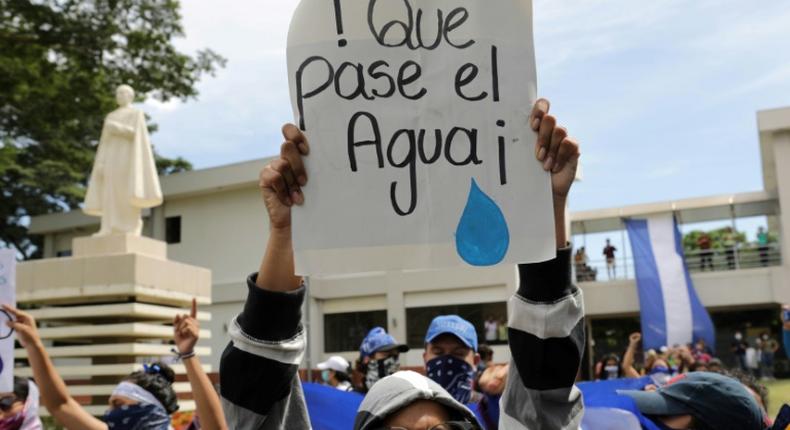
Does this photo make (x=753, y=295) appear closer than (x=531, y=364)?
No

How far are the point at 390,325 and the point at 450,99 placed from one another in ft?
76.4

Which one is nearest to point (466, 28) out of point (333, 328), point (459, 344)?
point (459, 344)

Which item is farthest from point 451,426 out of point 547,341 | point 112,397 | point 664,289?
point 664,289

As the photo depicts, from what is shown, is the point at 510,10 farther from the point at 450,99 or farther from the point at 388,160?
the point at 388,160

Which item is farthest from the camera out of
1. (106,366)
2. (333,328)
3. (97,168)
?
(333,328)

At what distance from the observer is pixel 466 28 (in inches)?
71.1

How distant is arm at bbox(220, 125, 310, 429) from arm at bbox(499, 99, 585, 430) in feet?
1.54

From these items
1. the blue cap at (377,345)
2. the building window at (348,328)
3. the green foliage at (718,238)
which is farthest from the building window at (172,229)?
the blue cap at (377,345)

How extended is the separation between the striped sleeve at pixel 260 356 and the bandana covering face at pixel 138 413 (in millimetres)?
1919

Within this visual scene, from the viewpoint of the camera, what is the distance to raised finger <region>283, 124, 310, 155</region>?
1.76 metres

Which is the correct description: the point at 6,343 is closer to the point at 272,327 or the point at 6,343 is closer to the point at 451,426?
the point at 272,327

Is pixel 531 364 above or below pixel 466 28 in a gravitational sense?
below

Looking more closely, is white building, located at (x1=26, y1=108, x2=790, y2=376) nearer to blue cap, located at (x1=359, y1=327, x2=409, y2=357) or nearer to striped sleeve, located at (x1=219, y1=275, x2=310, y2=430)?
blue cap, located at (x1=359, y1=327, x2=409, y2=357)

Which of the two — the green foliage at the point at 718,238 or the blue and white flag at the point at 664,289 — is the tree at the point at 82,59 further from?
the green foliage at the point at 718,238
